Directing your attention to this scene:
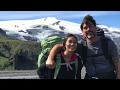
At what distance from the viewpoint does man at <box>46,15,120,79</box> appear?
380 centimetres

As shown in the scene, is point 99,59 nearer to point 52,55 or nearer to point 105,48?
point 105,48

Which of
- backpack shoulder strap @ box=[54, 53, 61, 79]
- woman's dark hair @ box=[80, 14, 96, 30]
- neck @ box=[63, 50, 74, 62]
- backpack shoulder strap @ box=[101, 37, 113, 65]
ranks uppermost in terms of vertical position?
woman's dark hair @ box=[80, 14, 96, 30]

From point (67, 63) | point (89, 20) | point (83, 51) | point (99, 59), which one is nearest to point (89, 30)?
point (89, 20)

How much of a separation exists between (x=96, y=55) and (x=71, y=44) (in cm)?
36

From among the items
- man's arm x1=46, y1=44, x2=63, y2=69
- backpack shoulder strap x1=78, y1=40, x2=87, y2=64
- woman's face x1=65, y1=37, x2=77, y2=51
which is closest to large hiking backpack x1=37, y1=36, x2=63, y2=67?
man's arm x1=46, y1=44, x2=63, y2=69

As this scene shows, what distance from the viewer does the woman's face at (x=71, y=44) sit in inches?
149

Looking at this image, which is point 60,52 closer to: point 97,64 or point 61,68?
point 61,68

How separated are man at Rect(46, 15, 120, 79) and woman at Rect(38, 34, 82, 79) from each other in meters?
0.11

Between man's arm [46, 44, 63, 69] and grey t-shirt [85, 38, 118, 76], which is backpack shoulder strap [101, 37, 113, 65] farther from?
man's arm [46, 44, 63, 69]

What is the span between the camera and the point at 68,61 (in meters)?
3.79

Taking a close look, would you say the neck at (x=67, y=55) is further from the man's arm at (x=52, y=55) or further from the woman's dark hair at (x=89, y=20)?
the woman's dark hair at (x=89, y=20)
